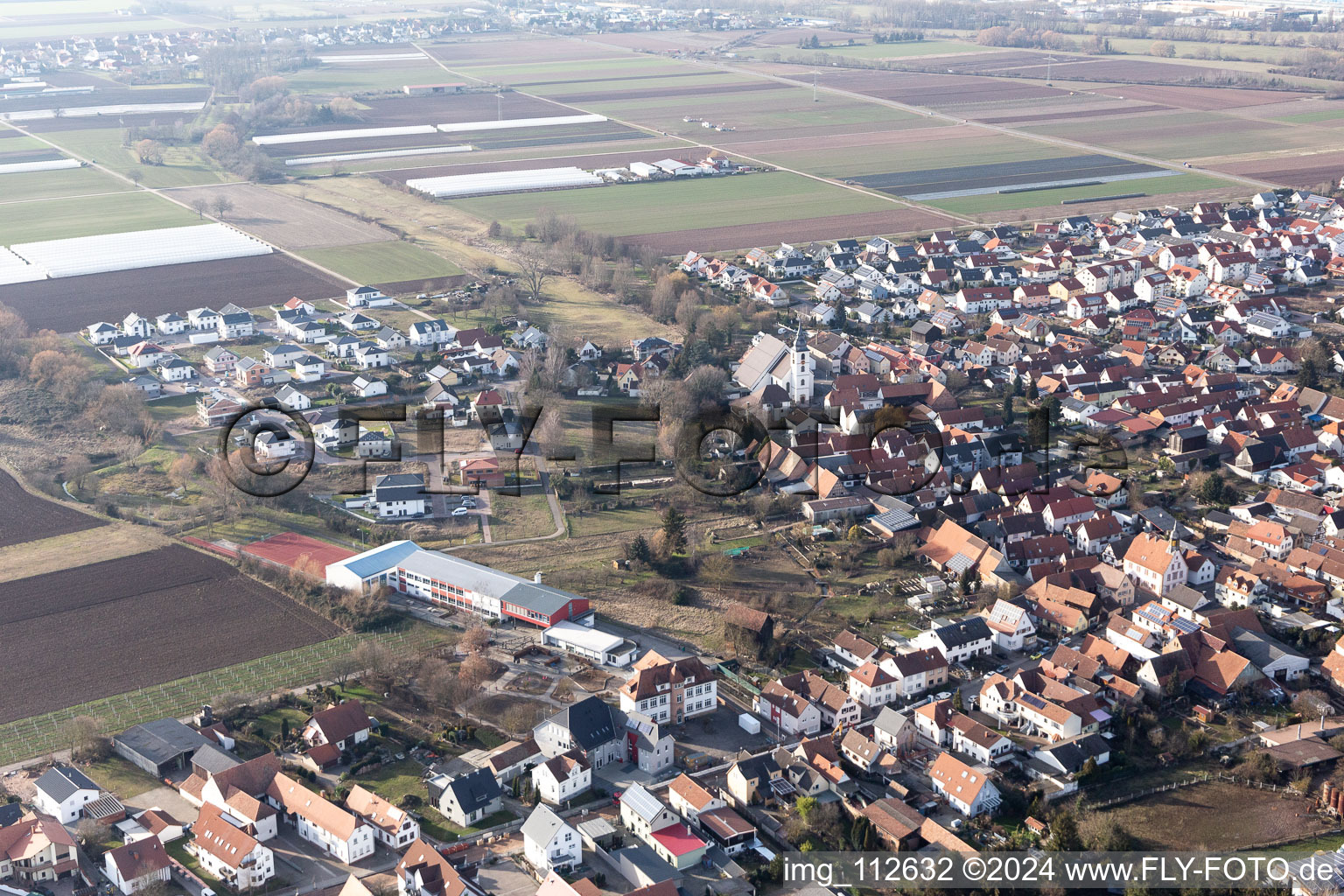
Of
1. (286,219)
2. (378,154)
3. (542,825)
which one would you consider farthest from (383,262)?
(542,825)

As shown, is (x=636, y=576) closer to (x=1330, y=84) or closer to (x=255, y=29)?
(x=1330, y=84)

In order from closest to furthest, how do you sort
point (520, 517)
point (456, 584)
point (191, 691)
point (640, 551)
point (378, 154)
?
point (191, 691) < point (456, 584) < point (640, 551) < point (520, 517) < point (378, 154)

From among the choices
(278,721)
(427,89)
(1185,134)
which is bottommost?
(278,721)

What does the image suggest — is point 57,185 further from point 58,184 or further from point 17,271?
point 17,271

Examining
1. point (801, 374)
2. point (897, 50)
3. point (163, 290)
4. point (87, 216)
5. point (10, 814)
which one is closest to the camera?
point (10, 814)

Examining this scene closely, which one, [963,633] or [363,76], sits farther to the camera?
[363,76]

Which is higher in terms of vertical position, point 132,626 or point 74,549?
point 74,549
